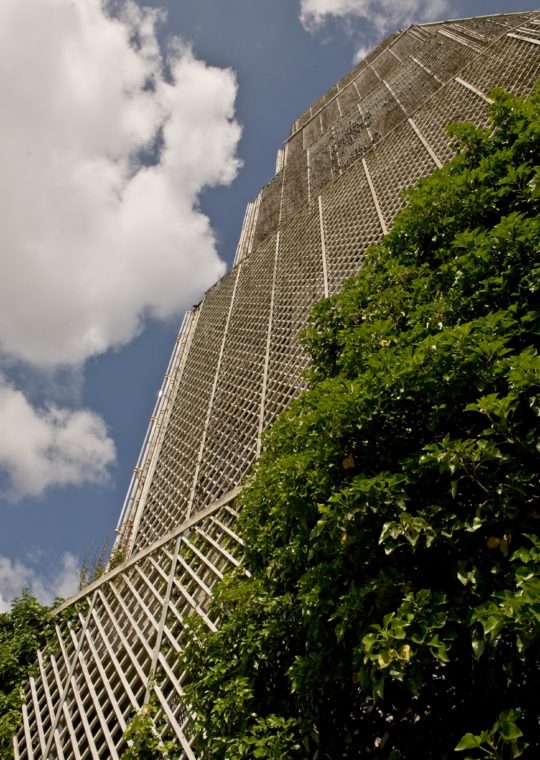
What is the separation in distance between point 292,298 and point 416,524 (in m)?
5.99

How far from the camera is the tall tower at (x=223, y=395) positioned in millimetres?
4309

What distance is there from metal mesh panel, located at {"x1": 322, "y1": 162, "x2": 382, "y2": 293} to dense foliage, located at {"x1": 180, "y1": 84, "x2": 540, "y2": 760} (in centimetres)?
352

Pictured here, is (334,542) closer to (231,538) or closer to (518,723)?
(518,723)

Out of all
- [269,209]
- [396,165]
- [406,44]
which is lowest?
[396,165]

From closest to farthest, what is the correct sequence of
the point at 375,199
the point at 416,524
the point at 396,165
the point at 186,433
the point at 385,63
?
the point at 416,524, the point at 186,433, the point at 375,199, the point at 396,165, the point at 385,63

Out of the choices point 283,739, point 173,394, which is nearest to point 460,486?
point 283,739

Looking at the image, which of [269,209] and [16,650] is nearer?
[16,650]

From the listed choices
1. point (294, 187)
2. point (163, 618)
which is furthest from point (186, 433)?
point (294, 187)

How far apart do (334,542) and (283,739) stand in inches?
42.8

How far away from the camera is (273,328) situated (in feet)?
24.2

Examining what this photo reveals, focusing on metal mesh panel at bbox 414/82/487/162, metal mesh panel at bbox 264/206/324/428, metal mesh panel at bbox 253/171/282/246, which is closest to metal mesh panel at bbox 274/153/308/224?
metal mesh panel at bbox 253/171/282/246

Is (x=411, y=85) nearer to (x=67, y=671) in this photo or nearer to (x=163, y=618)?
(x=163, y=618)

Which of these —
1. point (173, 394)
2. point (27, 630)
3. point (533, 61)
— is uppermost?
point (173, 394)

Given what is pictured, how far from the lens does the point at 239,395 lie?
6758 millimetres
